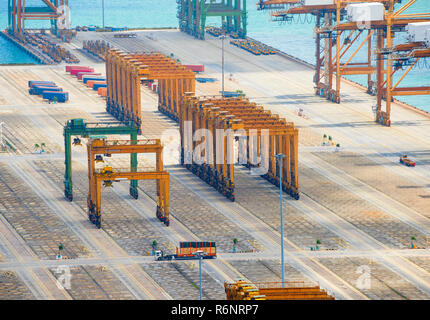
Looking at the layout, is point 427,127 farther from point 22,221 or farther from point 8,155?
point 22,221

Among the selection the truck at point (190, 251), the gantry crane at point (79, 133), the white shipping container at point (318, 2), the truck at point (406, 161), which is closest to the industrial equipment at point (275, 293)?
the truck at point (190, 251)

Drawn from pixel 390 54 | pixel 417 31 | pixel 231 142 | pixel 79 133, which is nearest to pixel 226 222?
pixel 231 142

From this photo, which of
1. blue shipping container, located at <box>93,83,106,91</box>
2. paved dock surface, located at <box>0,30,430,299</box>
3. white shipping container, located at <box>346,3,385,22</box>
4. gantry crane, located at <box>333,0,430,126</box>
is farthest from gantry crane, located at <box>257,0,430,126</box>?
blue shipping container, located at <box>93,83,106,91</box>

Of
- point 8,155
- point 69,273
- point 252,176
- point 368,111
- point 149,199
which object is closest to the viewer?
point 69,273

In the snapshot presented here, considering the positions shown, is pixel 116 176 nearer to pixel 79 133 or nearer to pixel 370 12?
pixel 79 133

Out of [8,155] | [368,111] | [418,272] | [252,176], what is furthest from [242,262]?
[368,111]

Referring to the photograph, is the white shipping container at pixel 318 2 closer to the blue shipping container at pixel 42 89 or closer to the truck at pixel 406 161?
the blue shipping container at pixel 42 89
